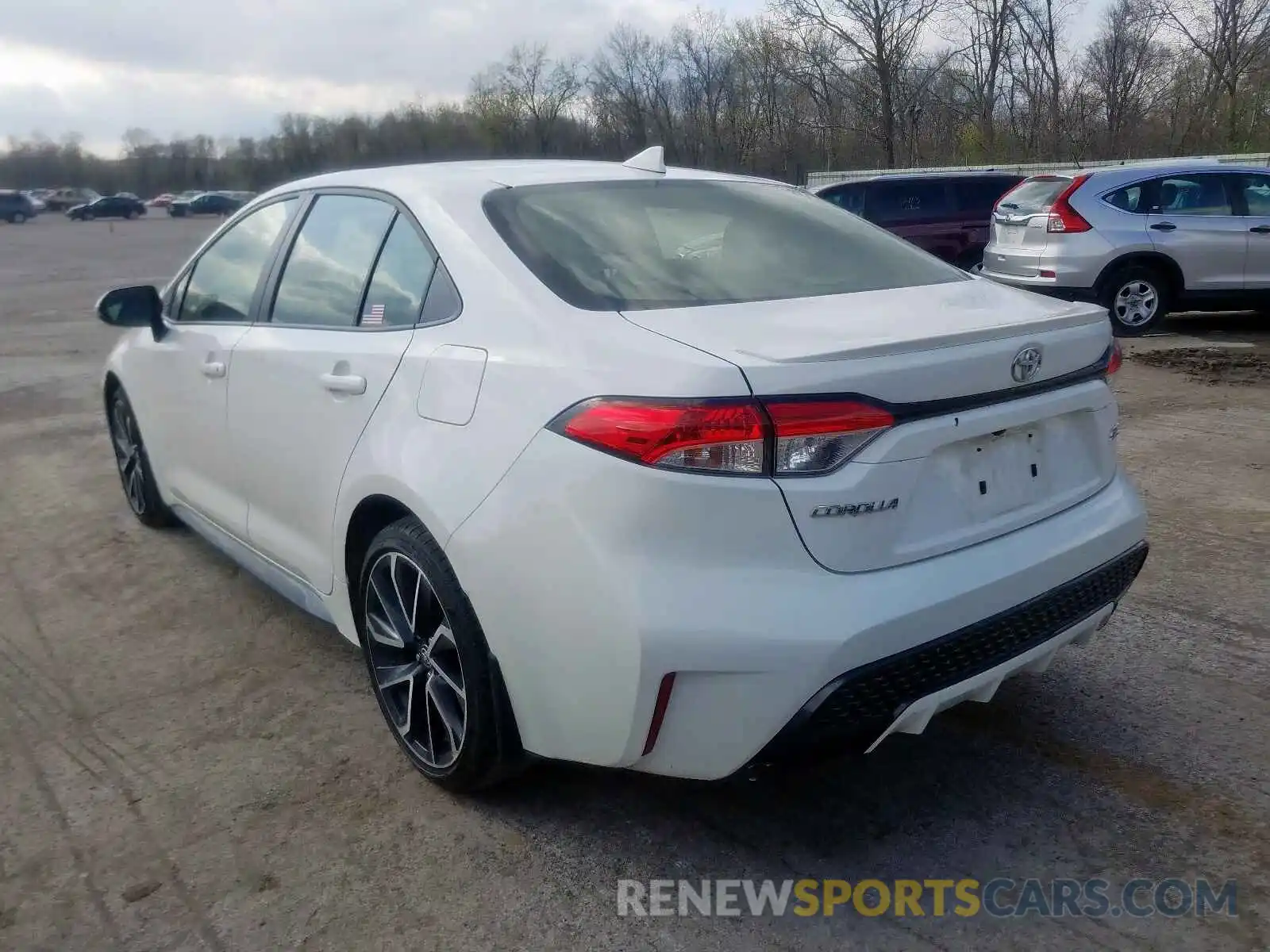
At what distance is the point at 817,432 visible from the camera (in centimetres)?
222

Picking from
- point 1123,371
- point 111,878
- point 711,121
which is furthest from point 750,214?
point 711,121

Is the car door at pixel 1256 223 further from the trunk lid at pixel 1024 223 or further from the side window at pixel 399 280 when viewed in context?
the side window at pixel 399 280

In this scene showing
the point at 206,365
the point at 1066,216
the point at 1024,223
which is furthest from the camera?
the point at 1024,223

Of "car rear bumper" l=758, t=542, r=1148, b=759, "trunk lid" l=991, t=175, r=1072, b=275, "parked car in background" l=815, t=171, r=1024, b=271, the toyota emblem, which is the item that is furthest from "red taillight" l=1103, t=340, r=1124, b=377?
"parked car in background" l=815, t=171, r=1024, b=271

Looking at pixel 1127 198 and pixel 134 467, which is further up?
pixel 1127 198

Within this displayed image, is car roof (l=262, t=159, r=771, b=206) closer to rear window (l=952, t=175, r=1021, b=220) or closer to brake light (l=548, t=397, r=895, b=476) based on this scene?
brake light (l=548, t=397, r=895, b=476)

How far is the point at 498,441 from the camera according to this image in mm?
2479

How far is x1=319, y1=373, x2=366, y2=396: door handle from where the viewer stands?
9.79 feet

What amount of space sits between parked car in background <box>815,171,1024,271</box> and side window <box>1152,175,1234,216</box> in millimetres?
3088

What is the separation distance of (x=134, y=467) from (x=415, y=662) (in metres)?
2.88

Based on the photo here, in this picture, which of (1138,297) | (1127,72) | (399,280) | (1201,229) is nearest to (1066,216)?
(1138,297)

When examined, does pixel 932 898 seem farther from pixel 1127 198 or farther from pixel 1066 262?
pixel 1127 198

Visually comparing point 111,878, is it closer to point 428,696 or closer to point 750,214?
point 428,696

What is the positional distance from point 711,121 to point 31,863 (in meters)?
42.0
